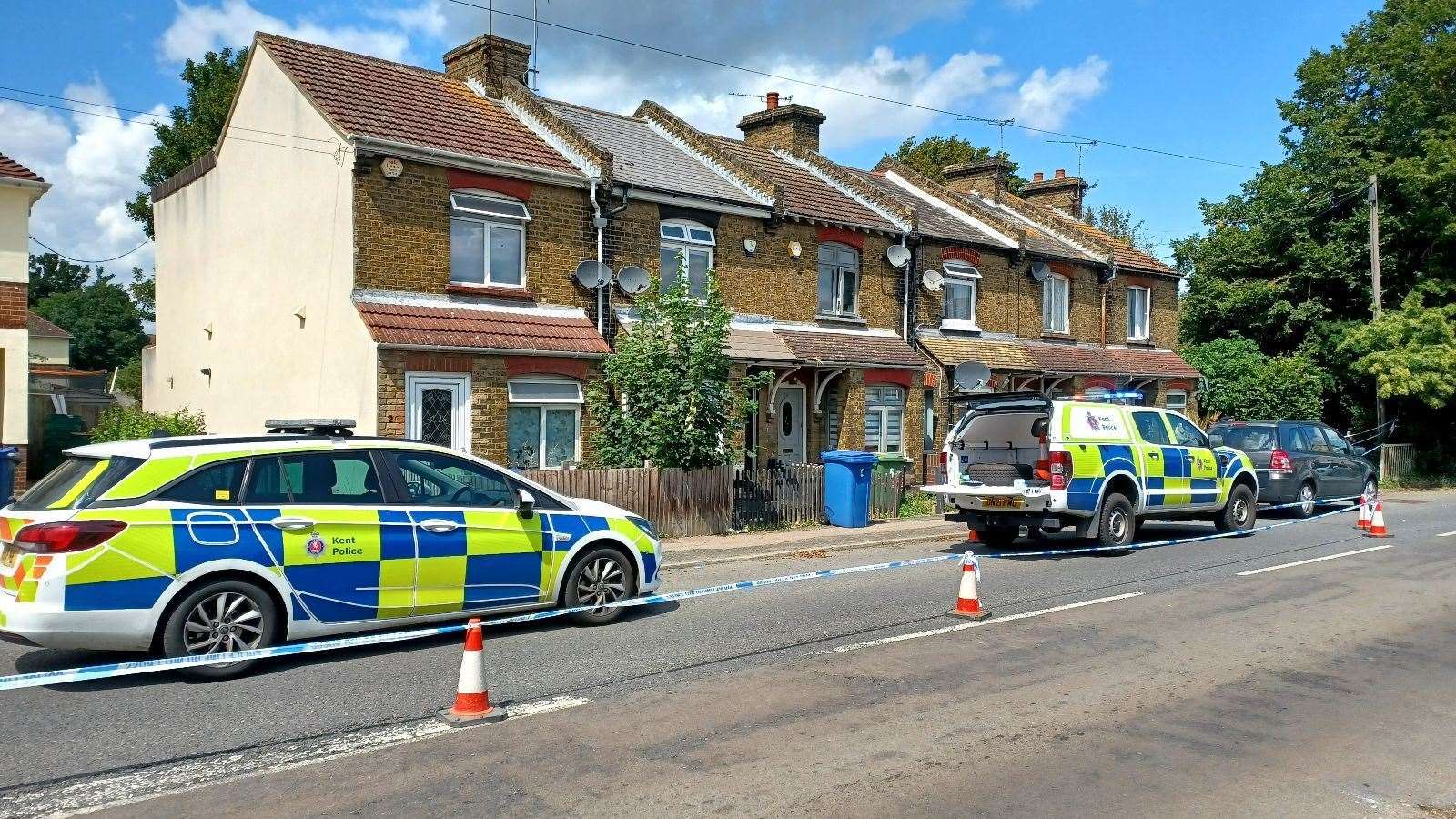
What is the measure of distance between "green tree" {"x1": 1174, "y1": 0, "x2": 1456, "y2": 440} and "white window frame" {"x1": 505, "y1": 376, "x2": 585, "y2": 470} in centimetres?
2197

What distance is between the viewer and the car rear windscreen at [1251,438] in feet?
63.2

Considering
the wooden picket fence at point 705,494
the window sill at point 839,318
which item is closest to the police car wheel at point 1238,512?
the wooden picket fence at point 705,494

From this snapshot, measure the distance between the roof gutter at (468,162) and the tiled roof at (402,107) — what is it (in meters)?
0.12

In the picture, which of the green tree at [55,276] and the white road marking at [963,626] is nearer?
the white road marking at [963,626]

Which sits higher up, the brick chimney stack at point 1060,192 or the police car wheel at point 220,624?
the brick chimney stack at point 1060,192

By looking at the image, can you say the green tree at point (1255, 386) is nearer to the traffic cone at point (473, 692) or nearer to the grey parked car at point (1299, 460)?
the grey parked car at point (1299, 460)

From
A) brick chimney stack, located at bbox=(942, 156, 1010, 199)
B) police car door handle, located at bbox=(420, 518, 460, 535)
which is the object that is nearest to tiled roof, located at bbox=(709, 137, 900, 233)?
brick chimney stack, located at bbox=(942, 156, 1010, 199)

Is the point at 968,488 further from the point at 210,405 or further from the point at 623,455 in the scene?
the point at 210,405

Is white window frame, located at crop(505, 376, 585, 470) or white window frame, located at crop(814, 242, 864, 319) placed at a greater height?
Result: white window frame, located at crop(814, 242, 864, 319)

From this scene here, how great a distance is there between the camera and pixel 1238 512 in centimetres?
1609

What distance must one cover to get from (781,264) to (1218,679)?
14.0 meters

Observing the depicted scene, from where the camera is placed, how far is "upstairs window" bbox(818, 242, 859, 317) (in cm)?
2153

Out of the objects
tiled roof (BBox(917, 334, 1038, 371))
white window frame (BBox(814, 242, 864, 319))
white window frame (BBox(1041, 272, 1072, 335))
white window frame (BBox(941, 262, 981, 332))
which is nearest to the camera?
white window frame (BBox(814, 242, 864, 319))

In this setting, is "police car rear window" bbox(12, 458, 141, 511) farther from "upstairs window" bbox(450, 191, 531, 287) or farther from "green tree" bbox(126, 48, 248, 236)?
"green tree" bbox(126, 48, 248, 236)
